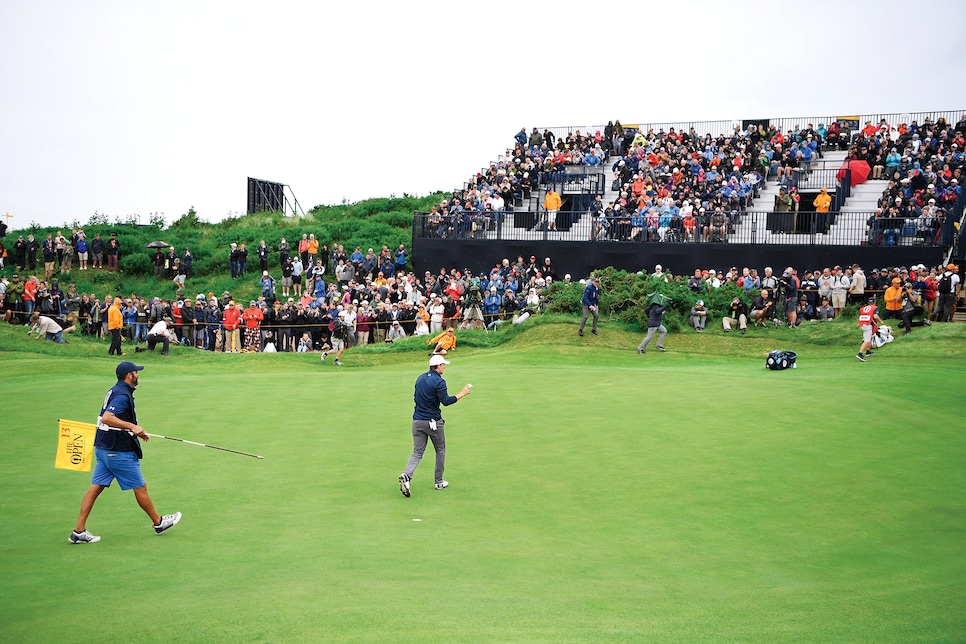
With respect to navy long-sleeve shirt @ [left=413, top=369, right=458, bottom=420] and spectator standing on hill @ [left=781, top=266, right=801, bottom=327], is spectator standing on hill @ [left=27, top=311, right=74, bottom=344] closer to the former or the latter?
navy long-sleeve shirt @ [left=413, top=369, right=458, bottom=420]

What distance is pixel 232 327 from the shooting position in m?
32.2

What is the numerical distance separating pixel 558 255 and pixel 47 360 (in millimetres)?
20783

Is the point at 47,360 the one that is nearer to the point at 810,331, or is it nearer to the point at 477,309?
the point at 477,309

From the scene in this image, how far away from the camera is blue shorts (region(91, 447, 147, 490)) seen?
423 inches

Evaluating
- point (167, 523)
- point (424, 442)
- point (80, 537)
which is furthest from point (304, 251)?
point (80, 537)

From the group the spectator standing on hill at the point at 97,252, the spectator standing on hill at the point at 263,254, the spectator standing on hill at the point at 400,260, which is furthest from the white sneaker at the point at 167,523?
the spectator standing on hill at the point at 97,252

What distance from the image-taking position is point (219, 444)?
16.1 meters

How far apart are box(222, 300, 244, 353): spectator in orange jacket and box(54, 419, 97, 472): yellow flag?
21.2 m

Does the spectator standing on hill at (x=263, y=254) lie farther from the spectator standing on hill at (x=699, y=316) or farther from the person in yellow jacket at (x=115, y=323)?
the spectator standing on hill at (x=699, y=316)

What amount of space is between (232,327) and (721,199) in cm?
1980

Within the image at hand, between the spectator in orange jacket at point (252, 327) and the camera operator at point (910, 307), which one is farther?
the spectator in orange jacket at point (252, 327)

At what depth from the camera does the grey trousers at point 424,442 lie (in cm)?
1332

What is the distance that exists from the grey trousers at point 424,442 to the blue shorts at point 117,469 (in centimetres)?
378

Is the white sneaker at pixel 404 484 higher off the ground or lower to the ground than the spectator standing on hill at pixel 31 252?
lower
